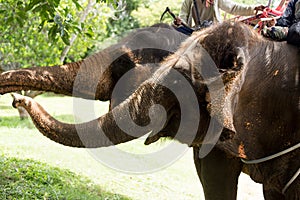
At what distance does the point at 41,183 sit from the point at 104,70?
99.6 inches

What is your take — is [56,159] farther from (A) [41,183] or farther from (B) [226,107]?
(B) [226,107]

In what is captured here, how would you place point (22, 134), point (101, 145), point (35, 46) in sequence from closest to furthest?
point (101, 145)
point (22, 134)
point (35, 46)

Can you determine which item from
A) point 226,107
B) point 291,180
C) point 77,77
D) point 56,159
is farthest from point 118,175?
point 226,107

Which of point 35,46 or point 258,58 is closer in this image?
point 258,58

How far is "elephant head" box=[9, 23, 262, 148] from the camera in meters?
2.10

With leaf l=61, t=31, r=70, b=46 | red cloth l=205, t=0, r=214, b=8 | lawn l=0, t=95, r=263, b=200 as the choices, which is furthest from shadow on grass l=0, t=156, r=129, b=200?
red cloth l=205, t=0, r=214, b=8

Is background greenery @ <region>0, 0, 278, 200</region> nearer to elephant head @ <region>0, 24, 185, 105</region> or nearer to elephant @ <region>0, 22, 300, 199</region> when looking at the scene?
elephant head @ <region>0, 24, 185, 105</region>

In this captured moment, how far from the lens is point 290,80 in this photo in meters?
2.50

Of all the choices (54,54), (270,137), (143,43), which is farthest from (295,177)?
(54,54)

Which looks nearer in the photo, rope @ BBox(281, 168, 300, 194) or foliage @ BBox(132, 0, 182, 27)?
rope @ BBox(281, 168, 300, 194)

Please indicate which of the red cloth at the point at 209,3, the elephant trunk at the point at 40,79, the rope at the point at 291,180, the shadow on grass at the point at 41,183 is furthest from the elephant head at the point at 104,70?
the shadow on grass at the point at 41,183

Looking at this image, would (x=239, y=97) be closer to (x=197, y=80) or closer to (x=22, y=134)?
(x=197, y=80)

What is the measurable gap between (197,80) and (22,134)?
739cm

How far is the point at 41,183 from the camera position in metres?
4.73
